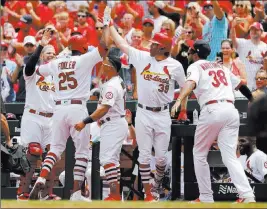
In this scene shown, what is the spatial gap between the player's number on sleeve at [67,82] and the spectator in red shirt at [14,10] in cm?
674

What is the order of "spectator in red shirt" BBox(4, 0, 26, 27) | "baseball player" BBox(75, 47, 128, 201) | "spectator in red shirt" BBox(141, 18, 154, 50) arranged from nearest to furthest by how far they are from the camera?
"baseball player" BBox(75, 47, 128, 201) < "spectator in red shirt" BBox(141, 18, 154, 50) < "spectator in red shirt" BBox(4, 0, 26, 27)

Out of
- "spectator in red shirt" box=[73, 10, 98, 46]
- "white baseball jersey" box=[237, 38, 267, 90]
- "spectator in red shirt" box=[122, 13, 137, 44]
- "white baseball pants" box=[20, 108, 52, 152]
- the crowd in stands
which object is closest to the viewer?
"white baseball pants" box=[20, 108, 52, 152]

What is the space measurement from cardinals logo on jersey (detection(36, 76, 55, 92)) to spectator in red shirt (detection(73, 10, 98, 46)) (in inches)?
127

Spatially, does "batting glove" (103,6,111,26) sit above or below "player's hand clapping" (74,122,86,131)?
above

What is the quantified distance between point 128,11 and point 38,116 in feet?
16.8

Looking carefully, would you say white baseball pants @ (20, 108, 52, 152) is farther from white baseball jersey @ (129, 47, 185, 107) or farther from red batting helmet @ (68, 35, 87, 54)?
white baseball jersey @ (129, 47, 185, 107)

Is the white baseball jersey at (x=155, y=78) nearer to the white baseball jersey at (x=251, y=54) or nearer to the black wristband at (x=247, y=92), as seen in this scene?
the black wristband at (x=247, y=92)

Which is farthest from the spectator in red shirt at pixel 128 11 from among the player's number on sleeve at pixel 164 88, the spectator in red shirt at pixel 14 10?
the player's number on sleeve at pixel 164 88

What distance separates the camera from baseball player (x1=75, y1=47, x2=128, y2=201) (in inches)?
530

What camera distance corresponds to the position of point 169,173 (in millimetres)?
14875

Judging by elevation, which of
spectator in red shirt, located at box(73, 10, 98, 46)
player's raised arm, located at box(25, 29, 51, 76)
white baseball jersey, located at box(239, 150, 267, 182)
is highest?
spectator in red shirt, located at box(73, 10, 98, 46)

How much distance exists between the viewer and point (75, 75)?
1361 centimetres

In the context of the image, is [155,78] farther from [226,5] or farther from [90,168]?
[226,5]

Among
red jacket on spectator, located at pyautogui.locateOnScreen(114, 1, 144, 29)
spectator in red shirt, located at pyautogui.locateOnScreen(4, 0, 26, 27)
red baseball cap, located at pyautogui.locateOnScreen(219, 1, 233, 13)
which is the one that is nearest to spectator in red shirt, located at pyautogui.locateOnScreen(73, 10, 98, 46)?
red jacket on spectator, located at pyautogui.locateOnScreen(114, 1, 144, 29)
